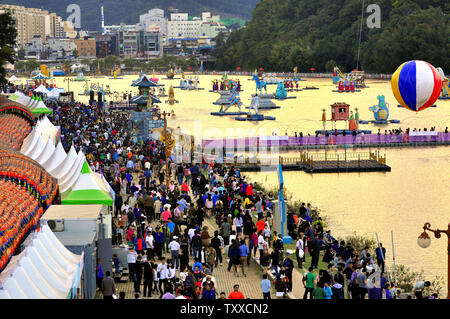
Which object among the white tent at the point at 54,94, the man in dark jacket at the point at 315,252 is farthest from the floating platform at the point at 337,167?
the white tent at the point at 54,94

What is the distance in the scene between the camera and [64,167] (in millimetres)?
23828

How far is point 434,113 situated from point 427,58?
130 ft

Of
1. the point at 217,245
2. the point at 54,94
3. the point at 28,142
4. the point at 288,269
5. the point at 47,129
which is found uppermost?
the point at 54,94

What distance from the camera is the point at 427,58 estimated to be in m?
103

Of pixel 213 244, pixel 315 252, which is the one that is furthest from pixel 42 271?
pixel 315 252

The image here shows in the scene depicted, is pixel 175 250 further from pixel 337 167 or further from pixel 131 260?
pixel 337 167

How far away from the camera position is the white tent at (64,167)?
75.4 feet

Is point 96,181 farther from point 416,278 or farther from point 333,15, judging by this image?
point 333,15

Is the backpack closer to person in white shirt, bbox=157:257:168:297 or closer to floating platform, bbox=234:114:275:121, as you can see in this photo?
person in white shirt, bbox=157:257:168:297

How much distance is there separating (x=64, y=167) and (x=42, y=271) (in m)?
11.2

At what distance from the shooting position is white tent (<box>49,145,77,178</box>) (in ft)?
75.4

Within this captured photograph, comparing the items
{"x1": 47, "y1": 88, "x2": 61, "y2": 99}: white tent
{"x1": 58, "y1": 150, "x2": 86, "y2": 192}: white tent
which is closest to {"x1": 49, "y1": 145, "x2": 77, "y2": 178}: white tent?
{"x1": 58, "y1": 150, "x2": 86, "y2": 192}: white tent
